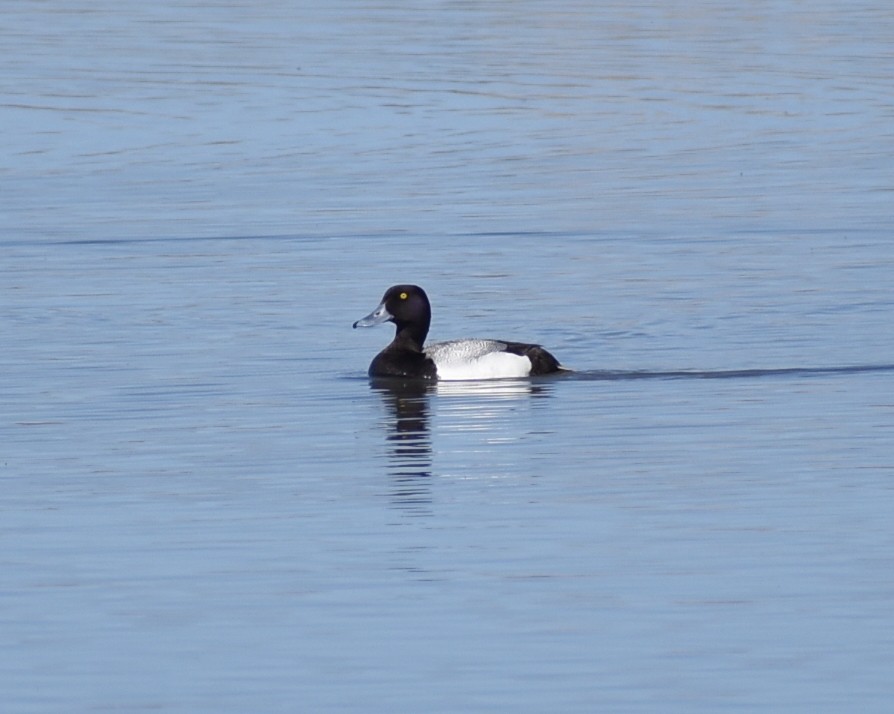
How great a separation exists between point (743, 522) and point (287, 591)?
7.03 ft

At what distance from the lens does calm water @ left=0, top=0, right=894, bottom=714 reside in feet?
26.8

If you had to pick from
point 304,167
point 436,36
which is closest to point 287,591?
point 304,167

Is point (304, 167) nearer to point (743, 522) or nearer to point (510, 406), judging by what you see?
point (510, 406)

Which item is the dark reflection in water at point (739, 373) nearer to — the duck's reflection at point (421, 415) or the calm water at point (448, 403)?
the calm water at point (448, 403)

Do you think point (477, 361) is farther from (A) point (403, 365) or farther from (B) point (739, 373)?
(B) point (739, 373)

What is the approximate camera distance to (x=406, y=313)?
51.2ft

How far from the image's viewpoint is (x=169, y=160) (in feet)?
86.5

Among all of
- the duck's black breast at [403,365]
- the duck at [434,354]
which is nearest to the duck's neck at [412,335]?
the duck at [434,354]

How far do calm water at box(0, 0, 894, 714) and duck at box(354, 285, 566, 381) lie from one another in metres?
0.25

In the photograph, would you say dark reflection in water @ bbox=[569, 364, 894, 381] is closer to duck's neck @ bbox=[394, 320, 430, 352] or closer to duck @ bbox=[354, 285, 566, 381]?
duck @ bbox=[354, 285, 566, 381]

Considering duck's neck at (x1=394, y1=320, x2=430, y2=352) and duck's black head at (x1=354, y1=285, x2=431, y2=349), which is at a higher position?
duck's black head at (x1=354, y1=285, x2=431, y2=349)

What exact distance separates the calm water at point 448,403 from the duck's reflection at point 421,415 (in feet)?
0.15

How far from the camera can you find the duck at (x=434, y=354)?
48.2ft

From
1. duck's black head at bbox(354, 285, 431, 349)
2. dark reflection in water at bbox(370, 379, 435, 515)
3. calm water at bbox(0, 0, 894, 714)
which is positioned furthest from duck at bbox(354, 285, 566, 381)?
calm water at bbox(0, 0, 894, 714)
